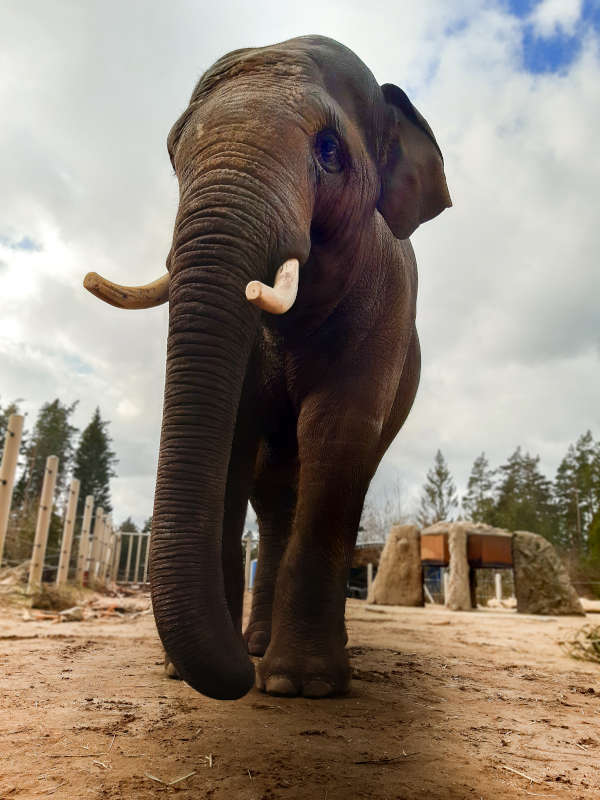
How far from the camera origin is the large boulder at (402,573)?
1299 cm

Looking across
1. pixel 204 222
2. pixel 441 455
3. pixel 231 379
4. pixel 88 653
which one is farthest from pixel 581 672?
pixel 441 455

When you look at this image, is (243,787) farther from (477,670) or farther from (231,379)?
(477,670)

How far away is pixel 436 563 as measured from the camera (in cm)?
1427

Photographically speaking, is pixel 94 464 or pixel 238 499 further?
pixel 94 464

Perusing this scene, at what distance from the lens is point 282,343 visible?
11.6 ft

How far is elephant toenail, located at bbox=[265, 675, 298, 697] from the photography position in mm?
2896

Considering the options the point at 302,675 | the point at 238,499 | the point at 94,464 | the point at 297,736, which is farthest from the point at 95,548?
the point at 94,464

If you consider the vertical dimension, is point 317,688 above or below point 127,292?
below

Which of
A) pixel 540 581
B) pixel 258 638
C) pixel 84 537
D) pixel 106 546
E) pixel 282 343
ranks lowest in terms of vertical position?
pixel 258 638

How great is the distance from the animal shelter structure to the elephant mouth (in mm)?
10762

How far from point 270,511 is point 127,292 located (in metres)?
2.07

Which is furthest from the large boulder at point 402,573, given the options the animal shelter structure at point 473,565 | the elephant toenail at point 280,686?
the elephant toenail at point 280,686

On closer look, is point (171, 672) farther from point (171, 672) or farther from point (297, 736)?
point (297, 736)

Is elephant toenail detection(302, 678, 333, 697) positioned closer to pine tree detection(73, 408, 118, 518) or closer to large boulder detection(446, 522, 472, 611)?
large boulder detection(446, 522, 472, 611)
